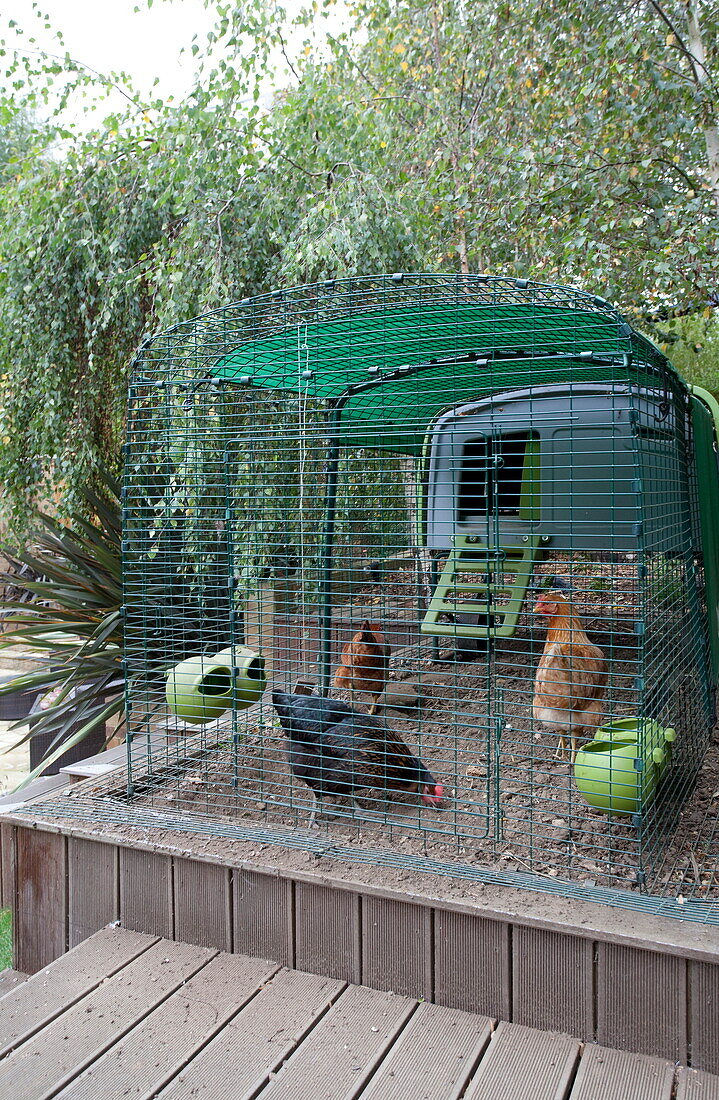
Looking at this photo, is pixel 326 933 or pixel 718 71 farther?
pixel 718 71

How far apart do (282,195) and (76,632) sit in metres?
2.86

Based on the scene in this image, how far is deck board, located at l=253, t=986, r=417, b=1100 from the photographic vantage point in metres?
1.79

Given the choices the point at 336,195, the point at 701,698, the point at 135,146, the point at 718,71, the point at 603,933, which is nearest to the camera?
the point at 603,933

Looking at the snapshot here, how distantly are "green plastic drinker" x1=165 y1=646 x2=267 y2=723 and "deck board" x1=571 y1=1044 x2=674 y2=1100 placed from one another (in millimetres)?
1504

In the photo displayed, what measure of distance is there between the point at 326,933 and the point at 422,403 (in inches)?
105

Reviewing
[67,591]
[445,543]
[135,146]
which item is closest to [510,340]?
[445,543]

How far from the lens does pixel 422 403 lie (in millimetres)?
4109

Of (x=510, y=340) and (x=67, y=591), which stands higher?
(x=510, y=340)

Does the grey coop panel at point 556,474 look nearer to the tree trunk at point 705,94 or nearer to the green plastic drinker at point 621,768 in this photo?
the green plastic drinker at point 621,768

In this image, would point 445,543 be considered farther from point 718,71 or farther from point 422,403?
point 718,71

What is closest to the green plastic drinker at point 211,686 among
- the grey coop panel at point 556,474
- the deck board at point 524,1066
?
the grey coop panel at point 556,474

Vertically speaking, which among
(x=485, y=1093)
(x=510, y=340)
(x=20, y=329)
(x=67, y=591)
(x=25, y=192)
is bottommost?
(x=485, y=1093)

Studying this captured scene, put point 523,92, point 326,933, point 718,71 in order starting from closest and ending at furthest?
point 326,933 → point 718,71 → point 523,92

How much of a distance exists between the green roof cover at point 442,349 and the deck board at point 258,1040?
1.53 meters
